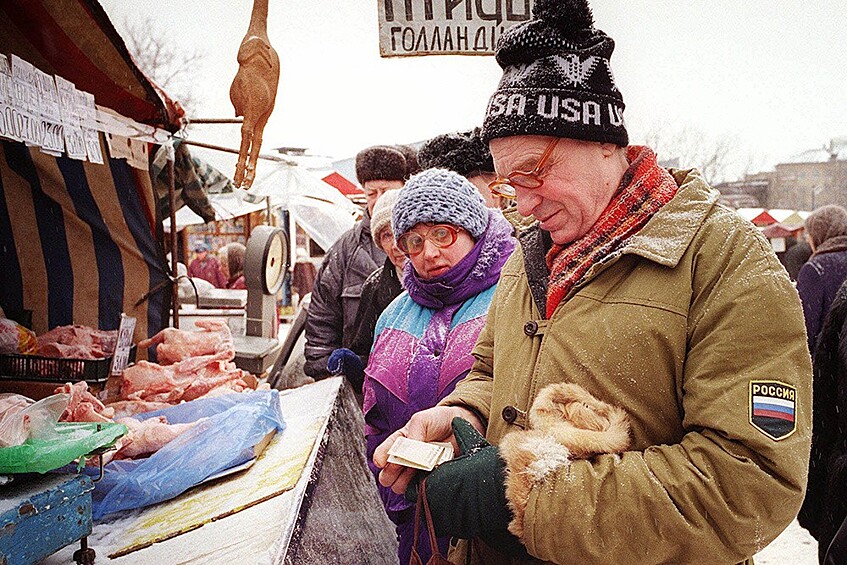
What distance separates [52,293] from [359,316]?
8.44ft

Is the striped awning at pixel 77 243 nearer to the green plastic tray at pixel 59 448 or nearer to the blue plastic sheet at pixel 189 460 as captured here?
the blue plastic sheet at pixel 189 460

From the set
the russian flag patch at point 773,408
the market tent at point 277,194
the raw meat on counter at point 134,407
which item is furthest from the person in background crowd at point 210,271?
the russian flag patch at point 773,408

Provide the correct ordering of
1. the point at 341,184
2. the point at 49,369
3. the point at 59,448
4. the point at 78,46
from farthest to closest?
the point at 341,184 → the point at 78,46 → the point at 49,369 → the point at 59,448

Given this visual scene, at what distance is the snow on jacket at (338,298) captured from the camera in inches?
172

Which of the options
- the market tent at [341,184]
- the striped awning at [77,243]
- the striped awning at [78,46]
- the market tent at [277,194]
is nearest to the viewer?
the striped awning at [78,46]

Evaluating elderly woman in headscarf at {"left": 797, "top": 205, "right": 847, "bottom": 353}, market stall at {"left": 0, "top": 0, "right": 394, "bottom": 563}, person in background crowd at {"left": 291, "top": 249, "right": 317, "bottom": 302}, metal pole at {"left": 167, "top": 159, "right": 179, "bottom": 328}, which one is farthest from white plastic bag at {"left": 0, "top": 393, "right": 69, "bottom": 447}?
person in background crowd at {"left": 291, "top": 249, "right": 317, "bottom": 302}

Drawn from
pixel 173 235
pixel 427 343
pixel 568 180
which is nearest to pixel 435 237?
pixel 427 343

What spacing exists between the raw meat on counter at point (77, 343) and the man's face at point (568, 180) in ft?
10.3

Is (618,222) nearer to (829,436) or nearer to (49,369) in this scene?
(829,436)

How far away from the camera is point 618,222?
1528mm

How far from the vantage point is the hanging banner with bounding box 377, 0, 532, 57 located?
354cm

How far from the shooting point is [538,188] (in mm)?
1583

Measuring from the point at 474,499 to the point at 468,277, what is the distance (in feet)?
4.36

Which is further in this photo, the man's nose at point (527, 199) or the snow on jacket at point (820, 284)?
the snow on jacket at point (820, 284)
